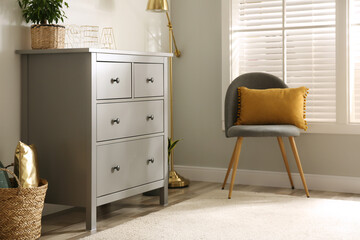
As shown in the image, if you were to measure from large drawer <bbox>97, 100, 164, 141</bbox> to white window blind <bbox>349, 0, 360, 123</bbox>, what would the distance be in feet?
4.58

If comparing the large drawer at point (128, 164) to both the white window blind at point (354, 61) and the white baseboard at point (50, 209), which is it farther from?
the white window blind at point (354, 61)

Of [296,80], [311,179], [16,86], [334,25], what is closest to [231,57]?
[296,80]

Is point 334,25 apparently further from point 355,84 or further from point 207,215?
point 207,215

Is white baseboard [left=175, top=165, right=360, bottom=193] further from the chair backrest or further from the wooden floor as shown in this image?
the chair backrest

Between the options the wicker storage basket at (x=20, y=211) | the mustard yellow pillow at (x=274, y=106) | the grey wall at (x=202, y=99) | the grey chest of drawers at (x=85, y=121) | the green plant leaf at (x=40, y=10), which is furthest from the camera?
the grey wall at (x=202, y=99)

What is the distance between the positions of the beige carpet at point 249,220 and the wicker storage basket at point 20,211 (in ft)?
0.99

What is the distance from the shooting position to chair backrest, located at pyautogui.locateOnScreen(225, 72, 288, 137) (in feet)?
12.4

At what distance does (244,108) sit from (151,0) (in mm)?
1008

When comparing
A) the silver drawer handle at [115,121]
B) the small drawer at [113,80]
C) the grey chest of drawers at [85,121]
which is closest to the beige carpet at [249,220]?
the grey chest of drawers at [85,121]

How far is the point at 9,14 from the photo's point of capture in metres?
2.90

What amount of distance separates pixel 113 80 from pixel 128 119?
0.27 m

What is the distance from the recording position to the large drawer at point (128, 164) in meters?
2.88

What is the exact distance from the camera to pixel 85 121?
110 inches

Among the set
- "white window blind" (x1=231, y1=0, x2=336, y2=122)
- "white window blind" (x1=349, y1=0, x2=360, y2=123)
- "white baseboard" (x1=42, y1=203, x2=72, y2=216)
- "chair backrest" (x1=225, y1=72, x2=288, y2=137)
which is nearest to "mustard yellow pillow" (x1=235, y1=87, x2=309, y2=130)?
"chair backrest" (x1=225, y1=72, x2=288, y2=137)
